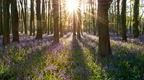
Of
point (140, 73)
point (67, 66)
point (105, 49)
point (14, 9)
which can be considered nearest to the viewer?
point (140, 73)

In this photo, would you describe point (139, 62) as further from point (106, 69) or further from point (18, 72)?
point (18, 72)

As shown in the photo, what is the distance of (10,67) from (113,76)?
351cm

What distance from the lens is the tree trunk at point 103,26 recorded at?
16250mm

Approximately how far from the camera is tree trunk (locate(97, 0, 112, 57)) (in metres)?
16.2

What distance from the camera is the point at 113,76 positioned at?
389 inches

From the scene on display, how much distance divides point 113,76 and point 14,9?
20.7 m

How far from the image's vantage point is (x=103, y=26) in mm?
16625

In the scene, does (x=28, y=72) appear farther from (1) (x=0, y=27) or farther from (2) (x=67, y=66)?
(1) (x=0, y=27)

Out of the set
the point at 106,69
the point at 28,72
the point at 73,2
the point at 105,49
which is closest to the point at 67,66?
the point at 106,69

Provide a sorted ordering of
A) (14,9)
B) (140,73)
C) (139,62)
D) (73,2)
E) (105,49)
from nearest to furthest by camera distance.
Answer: (140,73) < (139,62) < (105,49) < (14,9) < (73,2)

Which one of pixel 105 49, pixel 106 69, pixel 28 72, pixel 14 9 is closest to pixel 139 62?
pixel 106 69

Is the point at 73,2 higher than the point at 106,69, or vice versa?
the point at 73,2

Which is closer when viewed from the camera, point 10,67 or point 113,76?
point 113,76

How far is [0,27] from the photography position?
56812mm
